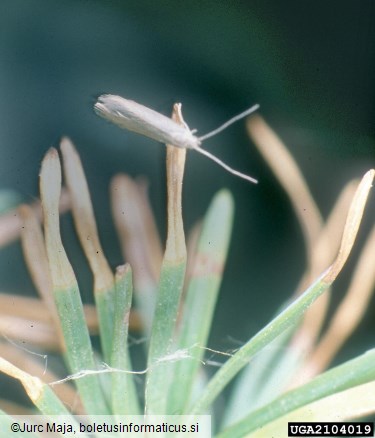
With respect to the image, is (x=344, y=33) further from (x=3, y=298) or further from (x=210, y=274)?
(x=3, y=298)

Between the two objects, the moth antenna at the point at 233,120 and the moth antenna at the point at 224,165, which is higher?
the moth antenna at the point at 233,120

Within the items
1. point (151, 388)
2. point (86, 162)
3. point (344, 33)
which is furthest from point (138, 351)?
point (344, 33)

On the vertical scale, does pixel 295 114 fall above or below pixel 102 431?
above

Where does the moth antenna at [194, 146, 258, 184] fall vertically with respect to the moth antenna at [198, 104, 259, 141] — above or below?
below

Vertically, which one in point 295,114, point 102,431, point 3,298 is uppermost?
point 295,114
